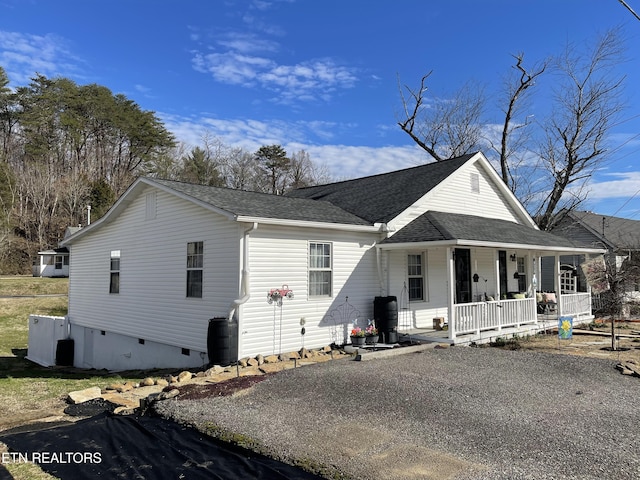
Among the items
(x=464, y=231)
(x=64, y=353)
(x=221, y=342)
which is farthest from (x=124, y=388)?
(x=64, y=353)

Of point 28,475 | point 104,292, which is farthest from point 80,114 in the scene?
point 28,475

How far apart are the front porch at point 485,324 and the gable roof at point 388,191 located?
10.1 ft

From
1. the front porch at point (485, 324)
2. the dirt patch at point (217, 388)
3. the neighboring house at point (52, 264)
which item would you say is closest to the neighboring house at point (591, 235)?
the front porch at point (485, 324)

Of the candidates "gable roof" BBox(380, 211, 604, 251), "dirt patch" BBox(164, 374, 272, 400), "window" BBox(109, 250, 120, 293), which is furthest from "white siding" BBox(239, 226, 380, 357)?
"window" BBox(109, 250, 120, 293)

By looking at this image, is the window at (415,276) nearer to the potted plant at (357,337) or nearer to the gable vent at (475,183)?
the potted plant at (357,337)

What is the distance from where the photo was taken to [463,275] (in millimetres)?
14195

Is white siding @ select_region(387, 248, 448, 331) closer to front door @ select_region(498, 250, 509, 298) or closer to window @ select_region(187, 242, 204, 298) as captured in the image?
front door @ select_region(498, 250, 509, 298)

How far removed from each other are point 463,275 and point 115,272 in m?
10.9

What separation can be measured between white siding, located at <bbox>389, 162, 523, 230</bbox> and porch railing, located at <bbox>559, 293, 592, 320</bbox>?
3.36 metres

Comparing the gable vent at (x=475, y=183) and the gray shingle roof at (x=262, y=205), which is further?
the gable vent at (x=475, y=183)

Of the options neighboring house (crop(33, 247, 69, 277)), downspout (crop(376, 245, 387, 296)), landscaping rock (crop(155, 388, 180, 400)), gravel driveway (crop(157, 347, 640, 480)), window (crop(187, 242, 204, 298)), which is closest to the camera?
gravel driveway (crop(157, 347, 640, 480))

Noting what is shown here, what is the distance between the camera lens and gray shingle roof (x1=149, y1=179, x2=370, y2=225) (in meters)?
10.1

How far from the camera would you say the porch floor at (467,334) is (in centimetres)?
1137

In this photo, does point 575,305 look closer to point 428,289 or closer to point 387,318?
point 428,289
